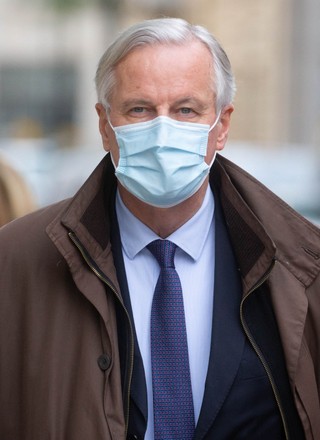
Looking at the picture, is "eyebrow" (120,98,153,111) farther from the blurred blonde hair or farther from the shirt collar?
the blurred blonde hair

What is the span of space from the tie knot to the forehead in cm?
46

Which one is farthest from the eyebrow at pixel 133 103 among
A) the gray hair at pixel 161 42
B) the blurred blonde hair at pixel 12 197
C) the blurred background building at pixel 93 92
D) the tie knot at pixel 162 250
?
the blurred background building at pixel 93 92

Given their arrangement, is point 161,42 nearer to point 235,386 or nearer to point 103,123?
point 103,123

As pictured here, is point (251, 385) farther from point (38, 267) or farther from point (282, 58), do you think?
point (282, 58)

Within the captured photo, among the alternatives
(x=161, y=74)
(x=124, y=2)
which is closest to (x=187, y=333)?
(x=161, y=74)

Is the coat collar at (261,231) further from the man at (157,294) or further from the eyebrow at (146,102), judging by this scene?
the eyebrow at (146,102)

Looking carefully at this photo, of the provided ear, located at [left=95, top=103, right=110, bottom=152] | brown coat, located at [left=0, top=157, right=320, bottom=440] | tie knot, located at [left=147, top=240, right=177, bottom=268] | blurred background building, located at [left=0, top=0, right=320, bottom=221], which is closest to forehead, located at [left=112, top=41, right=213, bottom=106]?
ear, located at [left=95, top=103, right=110, bottom=152]

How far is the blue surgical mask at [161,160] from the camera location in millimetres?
3223

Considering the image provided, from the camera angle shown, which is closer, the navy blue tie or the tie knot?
the navy blue tie

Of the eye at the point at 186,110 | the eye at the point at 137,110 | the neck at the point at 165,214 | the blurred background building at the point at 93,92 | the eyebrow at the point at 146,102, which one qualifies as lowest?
the blurred background building at the point at 93,92

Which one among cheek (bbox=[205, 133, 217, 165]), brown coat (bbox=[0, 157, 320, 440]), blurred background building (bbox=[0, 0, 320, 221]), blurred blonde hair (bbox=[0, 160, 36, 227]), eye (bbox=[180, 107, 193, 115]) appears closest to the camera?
brown coat (bbox=[0, 157, 320, 440])

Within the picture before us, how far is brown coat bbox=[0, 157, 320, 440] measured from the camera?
314 cm

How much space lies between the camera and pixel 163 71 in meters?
3.22

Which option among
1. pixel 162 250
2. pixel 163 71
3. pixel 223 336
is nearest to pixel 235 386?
pixel 223 336
